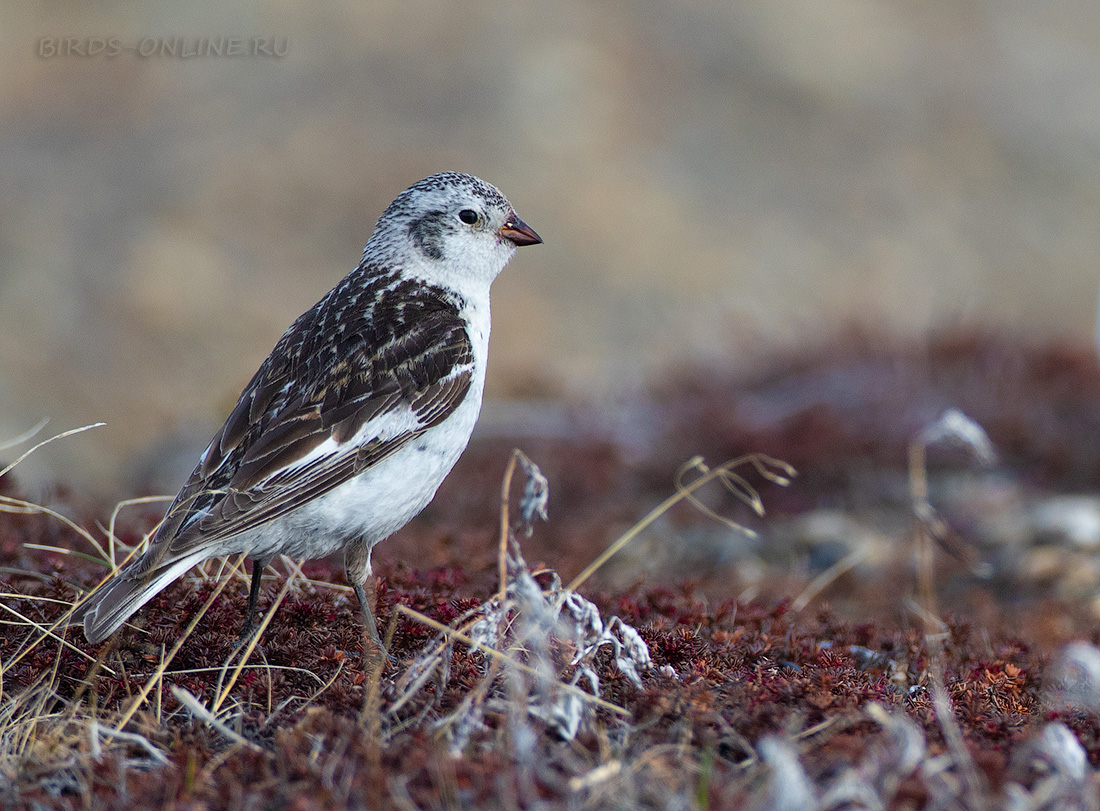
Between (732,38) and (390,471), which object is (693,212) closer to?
(732,38)

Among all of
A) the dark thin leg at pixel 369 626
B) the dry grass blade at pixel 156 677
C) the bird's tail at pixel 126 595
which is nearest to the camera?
the dry grass blade at pixel 156 677

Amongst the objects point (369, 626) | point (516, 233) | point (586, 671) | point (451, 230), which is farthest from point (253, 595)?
point (516, 233)

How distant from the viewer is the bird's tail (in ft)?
12.2

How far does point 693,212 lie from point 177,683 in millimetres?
15822

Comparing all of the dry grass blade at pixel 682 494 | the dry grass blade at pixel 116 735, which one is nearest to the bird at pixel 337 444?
the dry grass blade at pixel 116 735

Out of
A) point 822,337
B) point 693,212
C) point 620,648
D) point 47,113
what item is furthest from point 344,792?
point 47,113

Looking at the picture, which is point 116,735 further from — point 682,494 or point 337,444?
point 682,494

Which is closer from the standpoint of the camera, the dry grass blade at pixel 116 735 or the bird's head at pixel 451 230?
the dry grass blade at pixel 116 735

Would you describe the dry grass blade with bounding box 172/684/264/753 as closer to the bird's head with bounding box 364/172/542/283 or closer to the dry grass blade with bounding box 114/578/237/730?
the dry grass blade with bounding box 114/578/237/730

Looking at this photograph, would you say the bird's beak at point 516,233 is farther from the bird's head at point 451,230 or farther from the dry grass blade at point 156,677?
the dry grass blade at point 156,677

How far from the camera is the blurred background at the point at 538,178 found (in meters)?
15.6

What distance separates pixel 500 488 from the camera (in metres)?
8.89

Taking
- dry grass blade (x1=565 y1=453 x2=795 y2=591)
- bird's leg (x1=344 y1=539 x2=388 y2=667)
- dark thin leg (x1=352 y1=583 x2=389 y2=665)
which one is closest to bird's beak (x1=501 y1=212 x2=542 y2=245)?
dry grass blade (x1=565 y1=453 x2=795 y2=591)

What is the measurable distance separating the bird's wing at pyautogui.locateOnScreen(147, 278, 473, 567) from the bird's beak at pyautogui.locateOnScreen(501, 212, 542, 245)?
614mm
